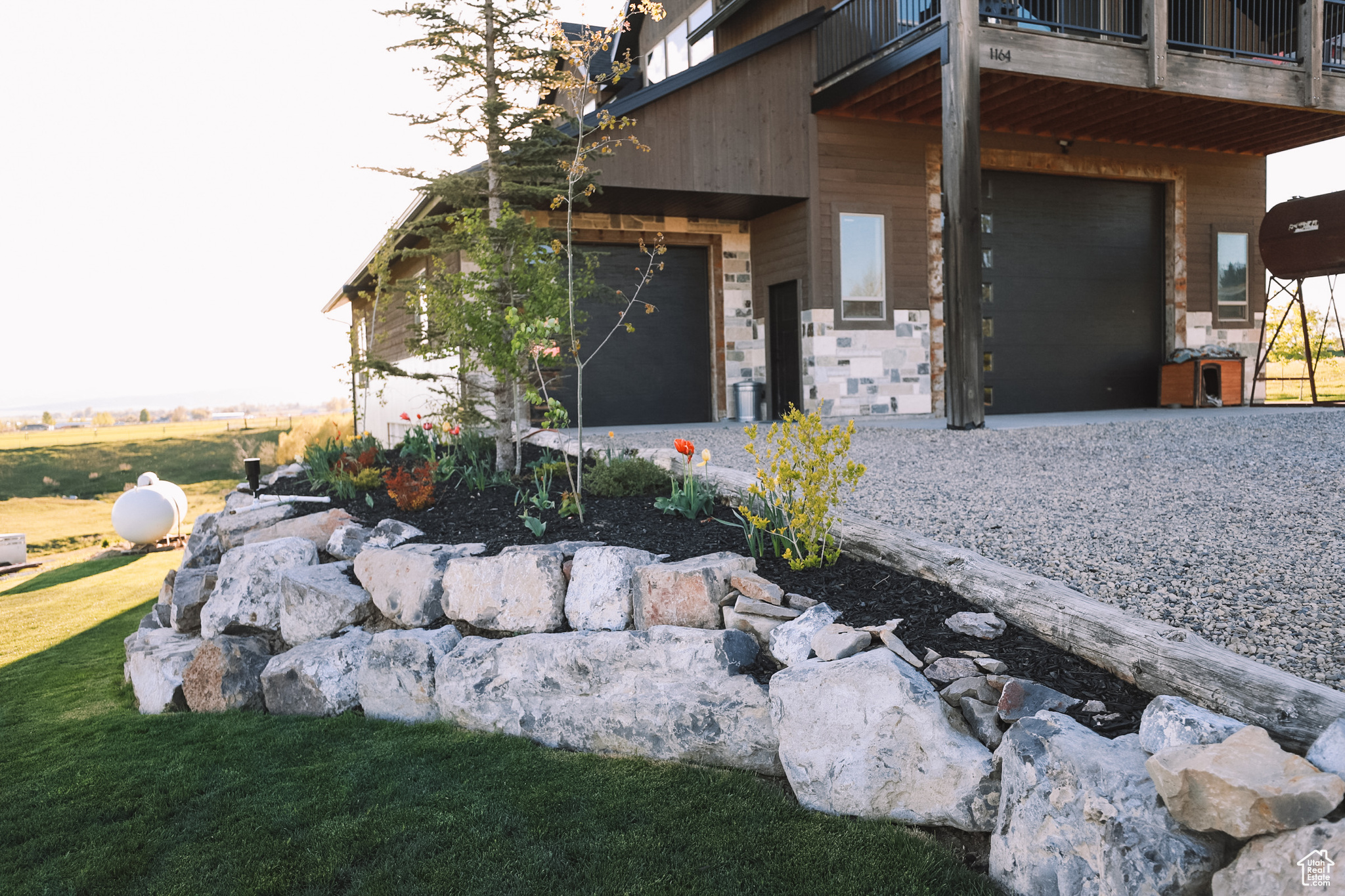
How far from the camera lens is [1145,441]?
7074mm

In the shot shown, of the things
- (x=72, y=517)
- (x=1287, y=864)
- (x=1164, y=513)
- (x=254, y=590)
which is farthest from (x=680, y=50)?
(x=72, y=517)

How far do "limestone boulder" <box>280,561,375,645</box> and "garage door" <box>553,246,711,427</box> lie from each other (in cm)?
701

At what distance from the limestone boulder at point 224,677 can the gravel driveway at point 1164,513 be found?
3.30 m

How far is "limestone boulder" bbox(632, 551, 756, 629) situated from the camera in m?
3.34

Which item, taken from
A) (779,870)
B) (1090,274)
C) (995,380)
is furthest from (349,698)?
(1090,274)

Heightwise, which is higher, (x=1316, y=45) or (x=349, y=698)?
(x=1316, y=45)

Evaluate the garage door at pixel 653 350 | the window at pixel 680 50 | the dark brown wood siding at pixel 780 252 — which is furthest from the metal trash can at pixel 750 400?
the window at pixel 680 50

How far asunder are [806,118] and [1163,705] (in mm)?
9839

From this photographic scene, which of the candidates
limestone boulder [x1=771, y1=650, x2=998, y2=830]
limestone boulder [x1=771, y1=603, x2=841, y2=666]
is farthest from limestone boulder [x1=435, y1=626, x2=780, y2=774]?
limestone boulder [x1=771, y1=650, x2=998, y2=830]

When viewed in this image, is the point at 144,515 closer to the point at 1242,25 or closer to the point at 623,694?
the point at 623,694

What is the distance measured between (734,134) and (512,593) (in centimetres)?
812

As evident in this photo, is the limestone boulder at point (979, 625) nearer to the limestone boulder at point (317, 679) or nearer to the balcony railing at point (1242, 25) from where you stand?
the limestone boulder at point (317, 679)

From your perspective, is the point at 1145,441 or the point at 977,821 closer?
the point at 977,821

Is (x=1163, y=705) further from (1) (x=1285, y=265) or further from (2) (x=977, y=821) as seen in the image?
(1) (x=1285, y=265)
